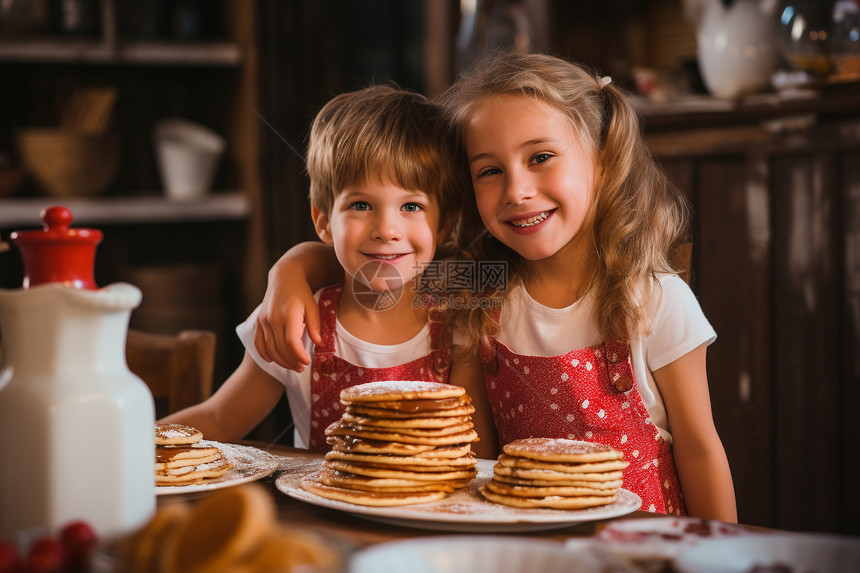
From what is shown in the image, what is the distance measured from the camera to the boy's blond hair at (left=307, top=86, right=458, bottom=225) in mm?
1354

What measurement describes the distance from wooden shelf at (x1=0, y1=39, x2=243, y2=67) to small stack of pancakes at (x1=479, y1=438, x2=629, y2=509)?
261 centimetres

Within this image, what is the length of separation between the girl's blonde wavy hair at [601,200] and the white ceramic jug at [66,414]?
0.74 metres

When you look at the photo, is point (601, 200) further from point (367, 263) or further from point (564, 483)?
point (564, 483)

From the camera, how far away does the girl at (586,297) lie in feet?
4.22

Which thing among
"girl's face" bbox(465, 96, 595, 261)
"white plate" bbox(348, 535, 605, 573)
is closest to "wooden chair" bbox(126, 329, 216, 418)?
"girl's face" bbox(465, 96, 595, 261)

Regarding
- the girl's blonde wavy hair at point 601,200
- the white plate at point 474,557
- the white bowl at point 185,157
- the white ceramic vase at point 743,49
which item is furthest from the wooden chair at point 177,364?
the white bowl at point 185,157

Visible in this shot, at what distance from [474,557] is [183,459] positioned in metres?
0.45

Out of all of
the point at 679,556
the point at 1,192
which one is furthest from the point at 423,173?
the point at 1,192

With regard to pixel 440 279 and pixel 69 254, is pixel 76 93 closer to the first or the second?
pixel 440 279

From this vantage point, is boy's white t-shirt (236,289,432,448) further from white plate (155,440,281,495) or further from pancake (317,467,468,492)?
pancake (317,467,468,492)

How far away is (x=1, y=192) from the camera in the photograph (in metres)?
2.87

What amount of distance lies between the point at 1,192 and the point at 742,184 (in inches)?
89.0

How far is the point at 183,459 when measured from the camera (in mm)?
984

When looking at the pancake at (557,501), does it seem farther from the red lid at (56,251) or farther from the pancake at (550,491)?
the red lid at (56,251)
